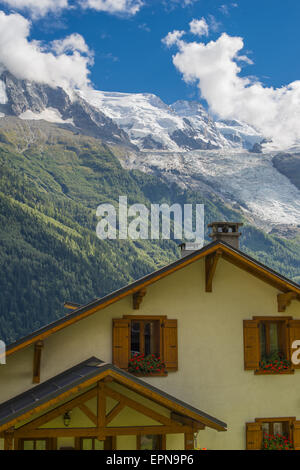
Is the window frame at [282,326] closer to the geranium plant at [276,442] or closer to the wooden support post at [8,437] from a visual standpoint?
the geranium plant at [276,442]

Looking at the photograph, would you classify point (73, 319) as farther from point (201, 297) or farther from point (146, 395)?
point (201, 297)

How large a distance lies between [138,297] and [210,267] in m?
2.20

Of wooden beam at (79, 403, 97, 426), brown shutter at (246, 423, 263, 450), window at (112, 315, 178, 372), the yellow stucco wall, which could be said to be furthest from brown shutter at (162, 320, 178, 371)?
wooden beam at (79, 403, 97, 426)

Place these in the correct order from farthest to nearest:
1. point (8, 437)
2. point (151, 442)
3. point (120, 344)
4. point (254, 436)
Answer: point (254, 436)
point (120, 344)
point (151, 442)
point (8, 437)

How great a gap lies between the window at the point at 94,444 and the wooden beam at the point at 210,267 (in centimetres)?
475

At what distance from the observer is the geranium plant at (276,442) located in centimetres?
1545

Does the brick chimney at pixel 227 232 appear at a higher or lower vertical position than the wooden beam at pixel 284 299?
higher

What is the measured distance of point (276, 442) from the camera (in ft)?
51.0

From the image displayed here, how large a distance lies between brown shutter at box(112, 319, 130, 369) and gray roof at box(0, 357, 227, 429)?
60cm

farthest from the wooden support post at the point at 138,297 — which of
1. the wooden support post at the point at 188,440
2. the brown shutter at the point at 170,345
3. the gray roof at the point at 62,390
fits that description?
the wooden support post at the point at 188,440

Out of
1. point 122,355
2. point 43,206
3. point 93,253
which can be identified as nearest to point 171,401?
point 122,355

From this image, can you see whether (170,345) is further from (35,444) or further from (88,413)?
(35,444)

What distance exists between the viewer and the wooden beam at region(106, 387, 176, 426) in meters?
12.7

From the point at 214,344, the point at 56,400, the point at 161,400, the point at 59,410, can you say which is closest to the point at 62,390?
the point at 56,400
